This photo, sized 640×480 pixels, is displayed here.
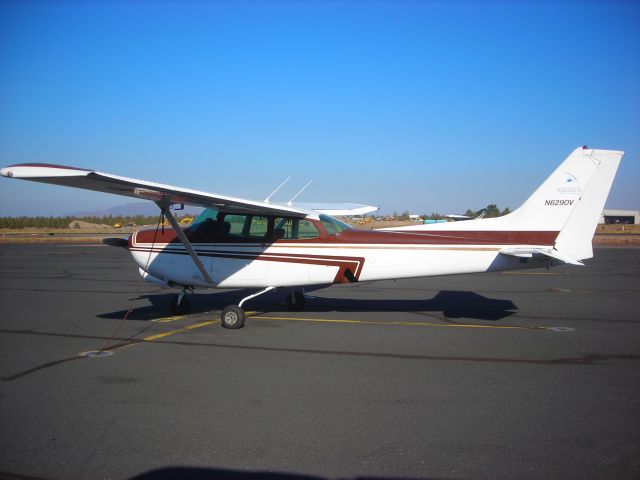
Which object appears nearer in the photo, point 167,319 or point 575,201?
point 575,201

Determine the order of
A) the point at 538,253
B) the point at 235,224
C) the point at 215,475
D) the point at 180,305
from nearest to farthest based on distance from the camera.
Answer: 1. the point at 215,475
2. the point at 538,253
3. the point at 235,224
4. the point at 180,305

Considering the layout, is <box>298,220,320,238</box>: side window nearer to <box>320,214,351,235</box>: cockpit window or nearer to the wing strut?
<box>320,214,351,235</box>: cockpit window

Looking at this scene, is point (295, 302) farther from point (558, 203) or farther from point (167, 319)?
point (558, 203)

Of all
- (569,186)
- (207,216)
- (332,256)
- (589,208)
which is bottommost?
(332,256)

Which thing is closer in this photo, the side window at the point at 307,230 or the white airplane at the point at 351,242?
the white airplane at the point at 351,242

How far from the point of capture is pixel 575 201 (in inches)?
349

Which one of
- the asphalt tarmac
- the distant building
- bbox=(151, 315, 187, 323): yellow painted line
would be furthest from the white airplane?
the distant building

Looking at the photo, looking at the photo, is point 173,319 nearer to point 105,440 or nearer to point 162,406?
point 162,406

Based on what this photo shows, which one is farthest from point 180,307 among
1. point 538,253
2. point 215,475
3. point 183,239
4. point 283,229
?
point 215,475

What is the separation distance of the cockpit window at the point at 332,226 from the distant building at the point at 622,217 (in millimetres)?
121556

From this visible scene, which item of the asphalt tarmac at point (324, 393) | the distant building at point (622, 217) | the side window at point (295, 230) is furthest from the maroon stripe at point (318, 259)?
the distant building at point (622, 217)

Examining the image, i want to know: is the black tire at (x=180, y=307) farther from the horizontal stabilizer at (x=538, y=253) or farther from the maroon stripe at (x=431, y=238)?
the horizontal stabilizer at (x=538, y=253)

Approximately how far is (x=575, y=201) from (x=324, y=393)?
591cm

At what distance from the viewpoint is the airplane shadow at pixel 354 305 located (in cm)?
1048
